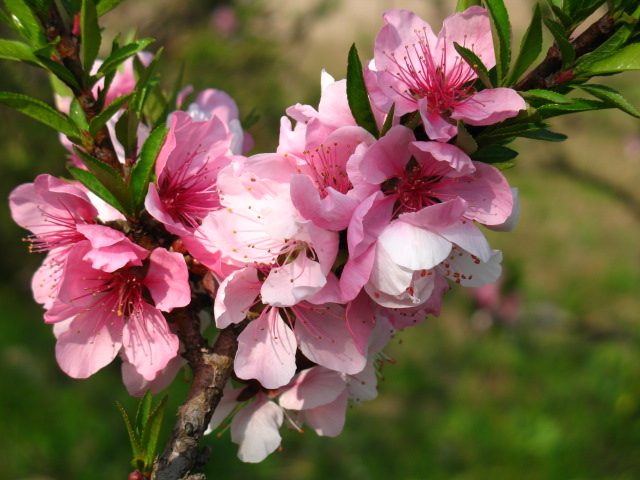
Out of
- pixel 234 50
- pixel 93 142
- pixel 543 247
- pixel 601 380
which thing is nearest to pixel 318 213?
pixel 93 142

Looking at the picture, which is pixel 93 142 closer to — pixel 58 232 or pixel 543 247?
pixel 58 232

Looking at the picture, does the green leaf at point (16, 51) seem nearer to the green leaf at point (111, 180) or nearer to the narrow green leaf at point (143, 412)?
the green leaf at point (111, 180)

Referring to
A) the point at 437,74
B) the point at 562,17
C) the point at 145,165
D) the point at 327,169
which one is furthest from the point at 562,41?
the point at 145,165

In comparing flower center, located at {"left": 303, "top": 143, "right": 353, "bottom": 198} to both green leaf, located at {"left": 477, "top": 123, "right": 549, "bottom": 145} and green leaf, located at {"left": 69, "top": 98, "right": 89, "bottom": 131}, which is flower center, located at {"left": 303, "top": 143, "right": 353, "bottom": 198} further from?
green leaf, located at {"left": 69, "top": 98, "right": 89, "bottom": 131}

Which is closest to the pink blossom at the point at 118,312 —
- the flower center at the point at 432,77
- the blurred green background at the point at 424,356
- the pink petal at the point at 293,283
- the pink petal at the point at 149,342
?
the pink petal at the point at 149,342

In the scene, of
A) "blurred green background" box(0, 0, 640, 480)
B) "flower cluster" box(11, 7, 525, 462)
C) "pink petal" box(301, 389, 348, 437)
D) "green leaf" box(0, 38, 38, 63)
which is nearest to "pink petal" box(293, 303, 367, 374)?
"flower cluster" box(11, 7, 525, 462)

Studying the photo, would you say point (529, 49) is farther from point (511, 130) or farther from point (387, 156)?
point (387, 156)

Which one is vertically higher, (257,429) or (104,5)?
(104,5)
